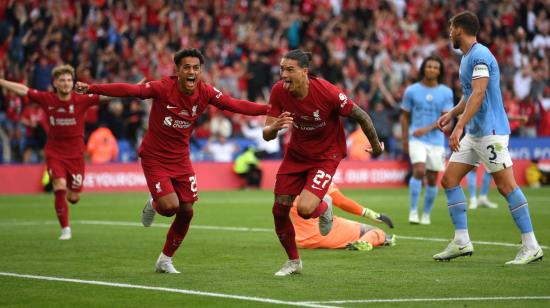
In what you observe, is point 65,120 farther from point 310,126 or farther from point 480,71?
point 480,71

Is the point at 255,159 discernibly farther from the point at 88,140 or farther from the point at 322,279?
the point at 322,279

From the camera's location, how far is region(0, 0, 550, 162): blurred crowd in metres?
28.2

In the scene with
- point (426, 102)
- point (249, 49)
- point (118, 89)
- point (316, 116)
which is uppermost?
point (249, 49)

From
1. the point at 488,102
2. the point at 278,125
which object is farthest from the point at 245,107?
the point at 488,102

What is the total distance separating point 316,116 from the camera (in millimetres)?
10938

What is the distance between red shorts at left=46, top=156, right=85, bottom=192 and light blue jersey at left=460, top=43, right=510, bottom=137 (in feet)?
23.3

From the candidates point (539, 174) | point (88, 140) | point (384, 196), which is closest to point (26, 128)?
point (88, 140)

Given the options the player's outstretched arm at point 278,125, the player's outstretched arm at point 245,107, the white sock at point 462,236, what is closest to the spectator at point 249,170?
the white sock at point 462,236

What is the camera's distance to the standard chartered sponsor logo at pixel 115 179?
28281 millimetres

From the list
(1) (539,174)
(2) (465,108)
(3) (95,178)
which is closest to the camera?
(2) (465,108)

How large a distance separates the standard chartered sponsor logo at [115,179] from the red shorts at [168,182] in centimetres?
1678

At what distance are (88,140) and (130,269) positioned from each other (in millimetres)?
17048

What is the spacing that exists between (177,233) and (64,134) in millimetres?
5535

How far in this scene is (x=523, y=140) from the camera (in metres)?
32.0
